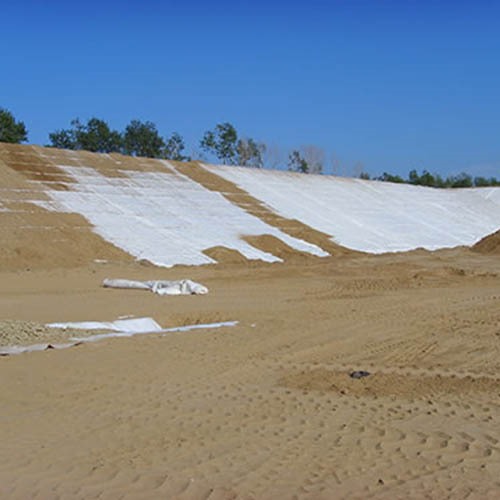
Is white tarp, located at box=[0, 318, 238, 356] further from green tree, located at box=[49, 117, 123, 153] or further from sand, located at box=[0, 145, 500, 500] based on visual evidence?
green tree, located at box=[49, 117, 123, 153]

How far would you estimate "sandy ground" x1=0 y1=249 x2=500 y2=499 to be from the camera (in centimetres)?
462

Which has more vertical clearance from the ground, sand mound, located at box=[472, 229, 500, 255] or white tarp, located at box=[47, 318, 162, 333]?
sand mound, located at box=[472, 229, 500, 255]

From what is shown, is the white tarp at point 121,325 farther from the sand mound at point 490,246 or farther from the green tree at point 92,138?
the green tree at point 92,138

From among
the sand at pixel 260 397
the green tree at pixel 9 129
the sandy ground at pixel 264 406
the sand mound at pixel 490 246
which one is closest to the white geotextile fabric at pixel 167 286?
the sand at pixel 260 397

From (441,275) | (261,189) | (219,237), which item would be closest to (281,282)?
(441,275)

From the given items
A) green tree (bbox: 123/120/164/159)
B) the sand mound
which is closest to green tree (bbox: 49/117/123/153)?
green tree (bbox: 123/120/164/159)

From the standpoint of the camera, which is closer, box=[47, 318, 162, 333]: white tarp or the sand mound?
box=[47, 318, 162, 333]: white tarp

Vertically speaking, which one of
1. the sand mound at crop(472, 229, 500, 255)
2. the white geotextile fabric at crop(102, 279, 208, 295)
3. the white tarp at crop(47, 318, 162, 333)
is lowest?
the white geotextile fabric at crop(102, 279, 208, 295)

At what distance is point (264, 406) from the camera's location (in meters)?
6.45

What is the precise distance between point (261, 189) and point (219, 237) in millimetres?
10047

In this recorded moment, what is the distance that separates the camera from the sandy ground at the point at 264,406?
15.2ft

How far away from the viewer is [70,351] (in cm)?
888

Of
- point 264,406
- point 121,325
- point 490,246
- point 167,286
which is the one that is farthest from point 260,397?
point 490,246

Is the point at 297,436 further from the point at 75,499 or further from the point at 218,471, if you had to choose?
the point at 75,499
